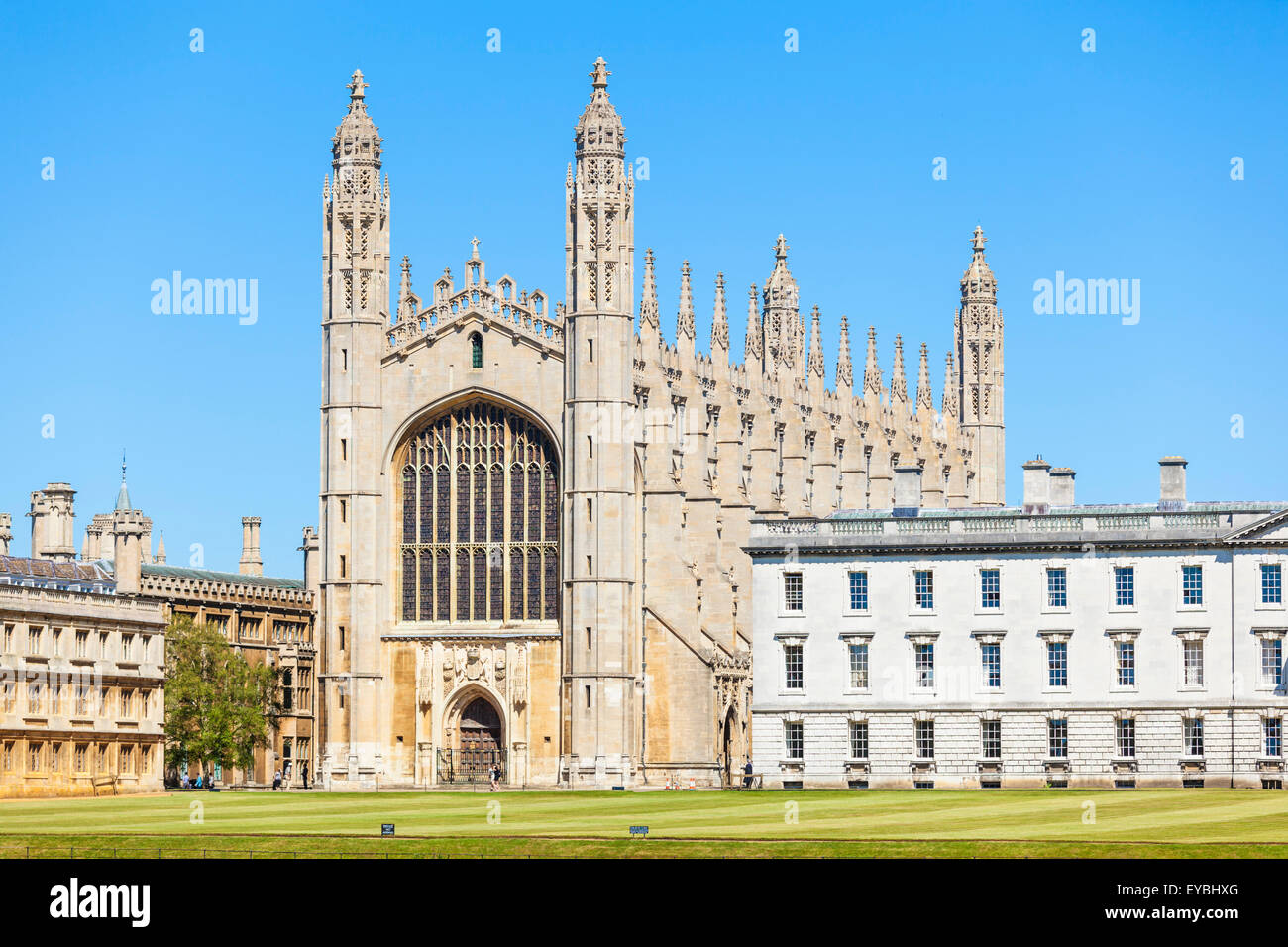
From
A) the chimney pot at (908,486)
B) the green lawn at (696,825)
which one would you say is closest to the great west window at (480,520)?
the chimney pot at (908,486)

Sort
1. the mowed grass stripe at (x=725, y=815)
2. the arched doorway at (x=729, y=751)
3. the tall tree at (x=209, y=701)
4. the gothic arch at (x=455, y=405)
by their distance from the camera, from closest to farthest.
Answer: the mowed grass stripe at (x=725, y=815) < the gothic arch at (x=455, y=405) < the arched doorway at (x=729, y=751) < the tall tree at (x=209, y=701)

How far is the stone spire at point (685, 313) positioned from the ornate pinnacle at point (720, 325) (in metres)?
1.75

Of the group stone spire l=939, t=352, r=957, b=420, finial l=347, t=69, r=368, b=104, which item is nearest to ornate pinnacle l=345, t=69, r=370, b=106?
finial l=347, t=69, r=368, b=104

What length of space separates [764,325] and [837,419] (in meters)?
7.75

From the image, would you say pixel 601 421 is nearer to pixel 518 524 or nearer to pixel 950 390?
pixel 518 524

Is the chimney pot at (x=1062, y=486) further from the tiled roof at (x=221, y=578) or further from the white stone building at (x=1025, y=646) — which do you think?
the tiled roof at (x=221, y=578)

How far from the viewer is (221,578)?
5025 inches

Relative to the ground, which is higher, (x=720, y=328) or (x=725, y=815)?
(x=720, y=328)

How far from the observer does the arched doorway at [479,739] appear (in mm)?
99188

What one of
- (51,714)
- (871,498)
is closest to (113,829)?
(51,714)

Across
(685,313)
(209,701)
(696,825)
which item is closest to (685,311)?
(685,313)

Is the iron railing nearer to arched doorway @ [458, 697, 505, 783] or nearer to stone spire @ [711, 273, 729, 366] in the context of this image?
arched doorway @ [458, 697, 505, 783]

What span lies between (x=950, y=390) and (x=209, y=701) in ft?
185
